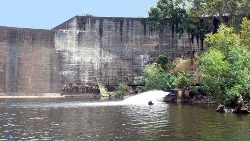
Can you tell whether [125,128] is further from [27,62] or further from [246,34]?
[27,62]

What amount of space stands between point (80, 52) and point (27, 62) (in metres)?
8.19

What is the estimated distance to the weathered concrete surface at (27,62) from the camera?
6962cm

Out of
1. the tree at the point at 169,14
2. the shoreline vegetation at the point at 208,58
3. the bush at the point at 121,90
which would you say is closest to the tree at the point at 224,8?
the shoreline vegetation at the point at 208,58

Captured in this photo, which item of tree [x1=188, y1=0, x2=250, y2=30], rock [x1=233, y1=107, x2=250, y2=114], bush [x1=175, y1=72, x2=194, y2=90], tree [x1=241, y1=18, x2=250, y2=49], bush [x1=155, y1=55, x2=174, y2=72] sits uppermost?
tree [x1=188, y1=0, x2=250, y2=30]

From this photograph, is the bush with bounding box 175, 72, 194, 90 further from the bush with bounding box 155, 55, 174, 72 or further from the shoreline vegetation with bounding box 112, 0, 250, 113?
the bush with bounding box 155, 55, 174, 72

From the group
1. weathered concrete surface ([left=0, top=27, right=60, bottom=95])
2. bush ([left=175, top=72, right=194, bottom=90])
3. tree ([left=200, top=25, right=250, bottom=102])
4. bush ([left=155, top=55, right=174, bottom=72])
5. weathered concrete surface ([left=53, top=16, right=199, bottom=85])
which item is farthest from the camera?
weathered concrete surface ([left=53, top=16, right=199, bottom=85])

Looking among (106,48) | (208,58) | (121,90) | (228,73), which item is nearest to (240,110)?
(228,73)

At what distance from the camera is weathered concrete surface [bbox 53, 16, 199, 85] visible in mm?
72812

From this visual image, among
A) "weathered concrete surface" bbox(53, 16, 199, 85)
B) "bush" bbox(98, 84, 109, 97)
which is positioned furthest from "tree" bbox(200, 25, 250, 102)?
"weathered concrete surface" bbox(53, 16, 199, 85)

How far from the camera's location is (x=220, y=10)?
63.2m

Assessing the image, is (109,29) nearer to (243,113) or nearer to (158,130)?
(243,113)

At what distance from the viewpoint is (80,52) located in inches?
2864

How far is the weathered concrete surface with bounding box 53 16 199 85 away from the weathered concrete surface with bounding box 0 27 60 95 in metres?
1.65

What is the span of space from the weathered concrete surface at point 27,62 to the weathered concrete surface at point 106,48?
65.1 inches
